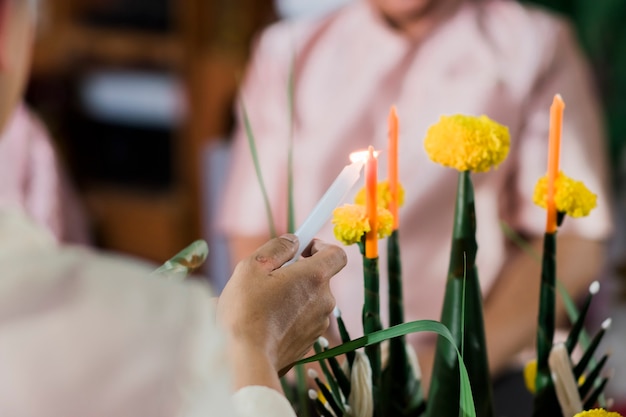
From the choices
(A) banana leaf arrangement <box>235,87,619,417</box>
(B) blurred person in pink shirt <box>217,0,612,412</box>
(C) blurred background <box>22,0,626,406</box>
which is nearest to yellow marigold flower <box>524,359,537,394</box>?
(A) banana leaf arrangement <box>235,87,619,417</box>

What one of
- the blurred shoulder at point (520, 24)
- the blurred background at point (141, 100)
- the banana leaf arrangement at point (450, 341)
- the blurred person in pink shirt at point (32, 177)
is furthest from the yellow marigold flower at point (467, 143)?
the blurred background at point (141, 100)

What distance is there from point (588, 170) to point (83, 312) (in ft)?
2.33

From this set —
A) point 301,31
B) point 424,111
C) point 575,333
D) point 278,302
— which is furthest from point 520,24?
point 278,302

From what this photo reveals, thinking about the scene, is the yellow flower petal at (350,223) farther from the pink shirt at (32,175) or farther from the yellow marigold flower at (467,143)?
the pink shirt at (32,175)

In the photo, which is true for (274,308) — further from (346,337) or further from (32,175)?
(32,175)

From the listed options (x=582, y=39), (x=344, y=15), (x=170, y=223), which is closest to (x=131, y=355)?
(x=344, y=15)

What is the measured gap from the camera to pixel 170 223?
1.89 m

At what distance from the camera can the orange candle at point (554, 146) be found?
454mm

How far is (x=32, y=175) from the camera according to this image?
110cm

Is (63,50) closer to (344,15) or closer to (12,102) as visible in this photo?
(344,15)

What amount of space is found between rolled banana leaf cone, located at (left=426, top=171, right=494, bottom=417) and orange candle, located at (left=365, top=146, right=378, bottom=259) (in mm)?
50

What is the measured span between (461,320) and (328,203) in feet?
0.33

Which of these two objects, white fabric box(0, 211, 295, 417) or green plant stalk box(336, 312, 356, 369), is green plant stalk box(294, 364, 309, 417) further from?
white fabric box(0, 211, 295, 417)

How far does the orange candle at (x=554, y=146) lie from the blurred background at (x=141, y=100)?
1236 millimetres
